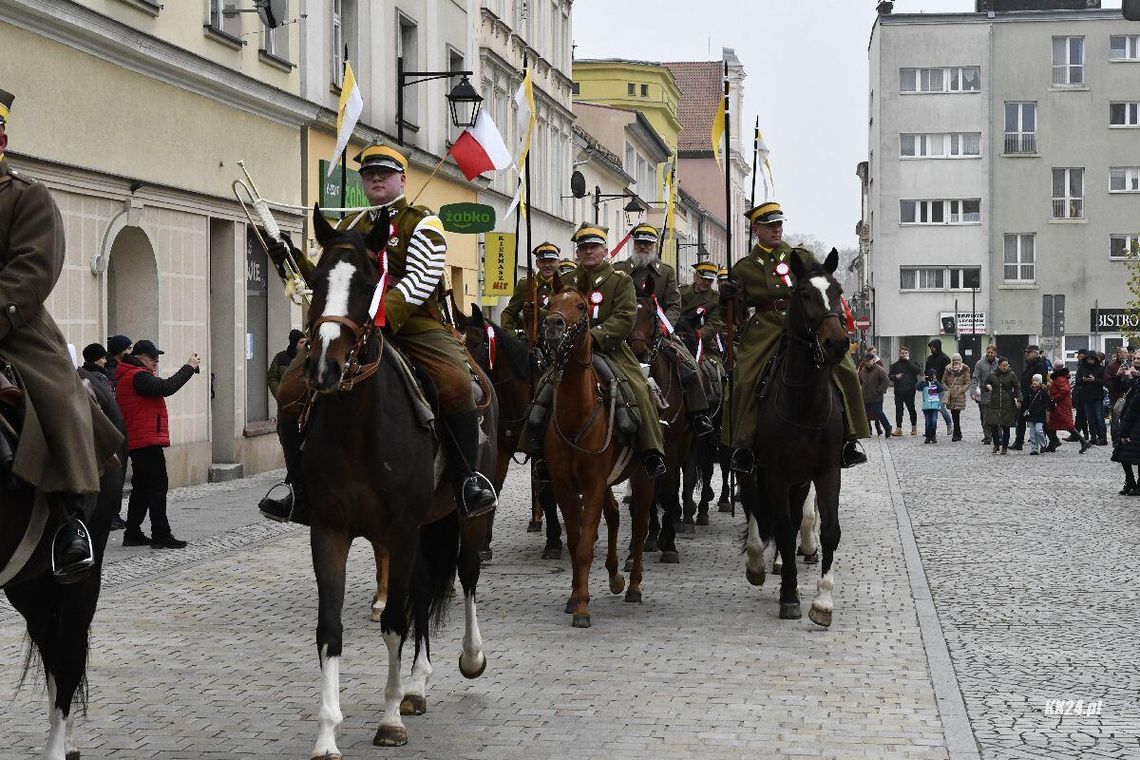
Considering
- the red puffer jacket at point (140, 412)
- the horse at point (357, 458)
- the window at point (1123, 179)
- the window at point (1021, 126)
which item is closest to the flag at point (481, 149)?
Answer: the red puffer jacket at point (140, 412)

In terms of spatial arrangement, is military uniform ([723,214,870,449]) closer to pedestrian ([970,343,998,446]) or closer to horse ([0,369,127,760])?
horse ([0,369,127,760])

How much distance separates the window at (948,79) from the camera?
75.2 m

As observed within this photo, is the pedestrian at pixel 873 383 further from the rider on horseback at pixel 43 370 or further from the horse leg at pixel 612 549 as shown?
the rider on horseback at pixel 43 370

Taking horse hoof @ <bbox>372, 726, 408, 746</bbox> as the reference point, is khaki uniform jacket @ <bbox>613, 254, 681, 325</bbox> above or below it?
above

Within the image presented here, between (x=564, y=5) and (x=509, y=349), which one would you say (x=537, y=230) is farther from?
(x=509, y=349)

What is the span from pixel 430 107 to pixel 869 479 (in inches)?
582

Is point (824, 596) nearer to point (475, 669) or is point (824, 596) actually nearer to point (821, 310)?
point (821, 310)

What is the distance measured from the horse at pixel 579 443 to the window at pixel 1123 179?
220ft

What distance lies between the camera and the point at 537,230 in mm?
48812

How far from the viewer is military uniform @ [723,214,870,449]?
11523 mm

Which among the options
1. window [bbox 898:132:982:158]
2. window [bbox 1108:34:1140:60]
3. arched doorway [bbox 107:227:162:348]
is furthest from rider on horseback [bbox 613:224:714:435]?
window [bbox 1108:34:1140:60]

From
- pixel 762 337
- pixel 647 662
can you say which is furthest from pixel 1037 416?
pixel 647 662

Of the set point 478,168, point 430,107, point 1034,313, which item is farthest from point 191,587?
point 1034,313

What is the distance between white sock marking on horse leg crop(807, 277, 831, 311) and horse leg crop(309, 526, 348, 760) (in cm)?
438
